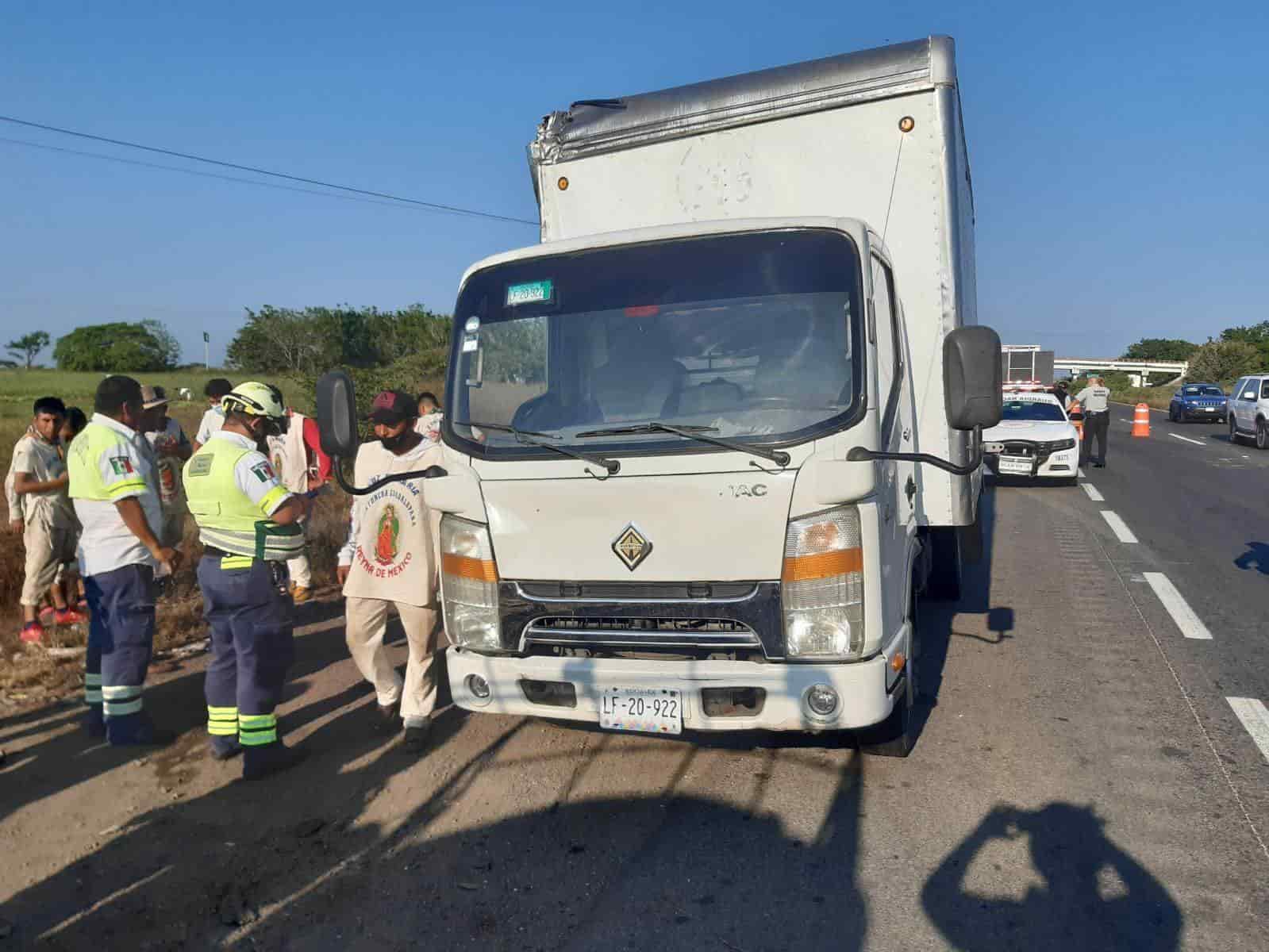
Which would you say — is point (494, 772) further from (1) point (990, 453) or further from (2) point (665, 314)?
(1) point (990, 453)

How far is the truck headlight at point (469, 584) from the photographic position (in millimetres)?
4219

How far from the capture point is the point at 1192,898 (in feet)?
11.1

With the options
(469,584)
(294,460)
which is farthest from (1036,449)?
(469,584)

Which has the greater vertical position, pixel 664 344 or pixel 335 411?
pixel 664 344

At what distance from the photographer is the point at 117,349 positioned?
71.4 m

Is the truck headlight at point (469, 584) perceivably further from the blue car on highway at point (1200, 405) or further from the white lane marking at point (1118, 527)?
the blue car on highway at point (1200, 405)

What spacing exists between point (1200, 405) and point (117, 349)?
6580 cm

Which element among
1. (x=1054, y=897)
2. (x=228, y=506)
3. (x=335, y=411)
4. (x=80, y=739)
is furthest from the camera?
(x=80, y=739)

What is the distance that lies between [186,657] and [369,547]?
2531 mm

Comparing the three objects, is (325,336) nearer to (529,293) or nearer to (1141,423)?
(1141,423)

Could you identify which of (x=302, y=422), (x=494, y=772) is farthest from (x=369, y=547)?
(x=302, y=422)

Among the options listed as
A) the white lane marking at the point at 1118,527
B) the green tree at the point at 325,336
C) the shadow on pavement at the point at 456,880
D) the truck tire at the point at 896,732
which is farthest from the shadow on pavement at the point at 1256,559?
the green tree at the point at 325,336

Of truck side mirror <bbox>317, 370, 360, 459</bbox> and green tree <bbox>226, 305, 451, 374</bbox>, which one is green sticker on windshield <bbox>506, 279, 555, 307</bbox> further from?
green tree <bbox>226, 305, 451, 374</bbox>

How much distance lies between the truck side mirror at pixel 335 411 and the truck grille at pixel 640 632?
116 cm
